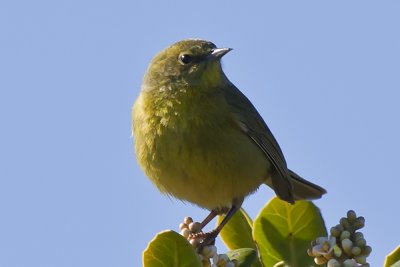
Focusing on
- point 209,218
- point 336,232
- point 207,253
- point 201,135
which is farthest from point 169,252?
point 209,218

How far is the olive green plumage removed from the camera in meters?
5.08

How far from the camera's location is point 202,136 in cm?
511

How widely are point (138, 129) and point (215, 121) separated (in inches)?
20.3

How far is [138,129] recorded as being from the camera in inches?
209

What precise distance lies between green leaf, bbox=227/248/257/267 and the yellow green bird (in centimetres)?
79

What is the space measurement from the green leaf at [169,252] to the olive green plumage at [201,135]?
4.47 ft

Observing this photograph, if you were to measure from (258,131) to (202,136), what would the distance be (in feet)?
2.73

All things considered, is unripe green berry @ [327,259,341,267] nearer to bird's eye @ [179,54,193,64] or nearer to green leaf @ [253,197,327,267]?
green leaf @ [253,197,327,267]

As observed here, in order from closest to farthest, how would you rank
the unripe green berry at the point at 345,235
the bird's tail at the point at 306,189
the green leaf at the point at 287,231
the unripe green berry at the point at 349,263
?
the unripe green berry at the point at 349,263 → the unripe green berry at the point at 345,235 → the green leaf at the point at 287,231 → the bird's tail at the point at 306,189

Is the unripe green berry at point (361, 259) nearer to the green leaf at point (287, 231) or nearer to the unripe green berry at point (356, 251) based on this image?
the unripe green berry at point (356, 251)

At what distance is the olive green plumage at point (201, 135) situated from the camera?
200 inches

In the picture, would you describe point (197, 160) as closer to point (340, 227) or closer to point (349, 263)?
point (340, 227)

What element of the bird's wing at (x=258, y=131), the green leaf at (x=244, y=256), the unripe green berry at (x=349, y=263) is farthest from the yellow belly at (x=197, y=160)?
the unripe green berry at (x=349, y=263)

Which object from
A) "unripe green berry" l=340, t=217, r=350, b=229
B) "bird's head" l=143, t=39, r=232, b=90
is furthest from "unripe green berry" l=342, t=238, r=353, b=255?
"bird's head" l=143, t=39, r=232, b=90
